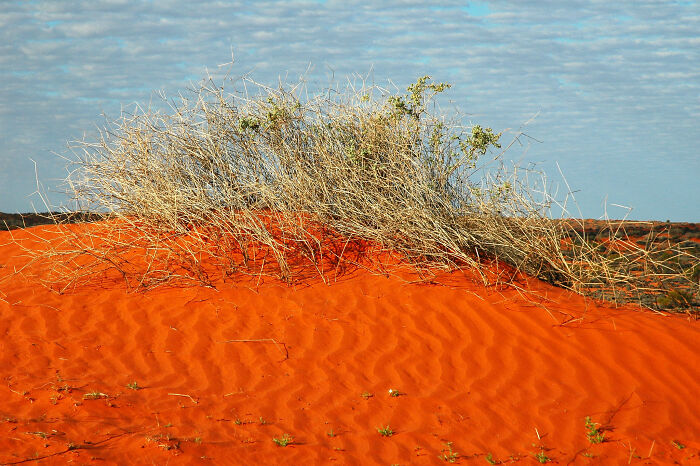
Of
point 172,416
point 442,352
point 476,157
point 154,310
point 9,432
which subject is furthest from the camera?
point 476,157

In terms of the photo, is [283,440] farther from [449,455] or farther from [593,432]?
[593,432]

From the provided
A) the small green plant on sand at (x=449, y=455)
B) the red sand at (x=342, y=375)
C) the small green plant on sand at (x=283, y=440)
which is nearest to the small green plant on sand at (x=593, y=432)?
the red sand at (x=342, y=375)

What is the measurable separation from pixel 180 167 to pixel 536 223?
16.6ft

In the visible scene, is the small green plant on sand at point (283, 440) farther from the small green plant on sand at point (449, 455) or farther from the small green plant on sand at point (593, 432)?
the small green plant on sand at point (593, 432)

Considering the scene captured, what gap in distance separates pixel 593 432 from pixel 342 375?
7.68 feet

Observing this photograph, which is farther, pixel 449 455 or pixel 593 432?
pixel 593 432

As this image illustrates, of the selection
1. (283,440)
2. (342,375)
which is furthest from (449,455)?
(342,375)

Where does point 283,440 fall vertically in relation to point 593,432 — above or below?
above

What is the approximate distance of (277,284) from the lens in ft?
25.7

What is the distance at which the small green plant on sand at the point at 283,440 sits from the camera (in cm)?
506

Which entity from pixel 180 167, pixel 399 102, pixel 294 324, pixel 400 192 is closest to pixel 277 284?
pixel 294 324

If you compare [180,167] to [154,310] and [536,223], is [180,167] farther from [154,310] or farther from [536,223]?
[536,223]

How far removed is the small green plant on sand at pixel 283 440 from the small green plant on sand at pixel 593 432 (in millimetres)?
2526

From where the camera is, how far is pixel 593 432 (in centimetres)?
541
